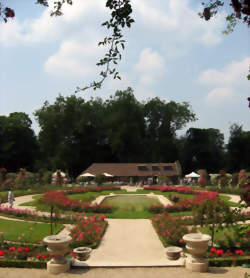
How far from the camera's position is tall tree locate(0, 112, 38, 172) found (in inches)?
2202

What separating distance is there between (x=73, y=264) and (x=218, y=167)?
54653 mm

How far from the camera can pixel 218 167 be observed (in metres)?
60.4

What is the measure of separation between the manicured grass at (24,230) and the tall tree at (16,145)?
4010 centimetres

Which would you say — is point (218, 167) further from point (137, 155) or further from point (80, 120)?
point (80, 120)

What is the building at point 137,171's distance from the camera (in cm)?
4834

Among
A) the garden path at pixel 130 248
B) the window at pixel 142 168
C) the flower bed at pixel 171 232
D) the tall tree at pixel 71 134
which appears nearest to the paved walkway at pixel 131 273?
the garden path at pixel 130 248

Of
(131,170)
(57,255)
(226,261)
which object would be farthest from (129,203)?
(131,170)

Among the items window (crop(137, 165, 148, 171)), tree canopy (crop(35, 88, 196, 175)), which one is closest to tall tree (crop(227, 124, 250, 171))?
tree canopy (crop(35, 88, 196, 175))

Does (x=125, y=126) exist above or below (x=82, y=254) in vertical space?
above

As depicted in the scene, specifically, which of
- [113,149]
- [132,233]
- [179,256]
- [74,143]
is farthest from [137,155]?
[179,256]

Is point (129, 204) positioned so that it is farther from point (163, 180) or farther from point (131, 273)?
point (163, 180)

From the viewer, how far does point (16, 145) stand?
190 feet

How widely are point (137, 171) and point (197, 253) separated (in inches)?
1577

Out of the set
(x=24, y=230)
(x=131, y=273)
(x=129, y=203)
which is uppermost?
(x=131, y=273)
